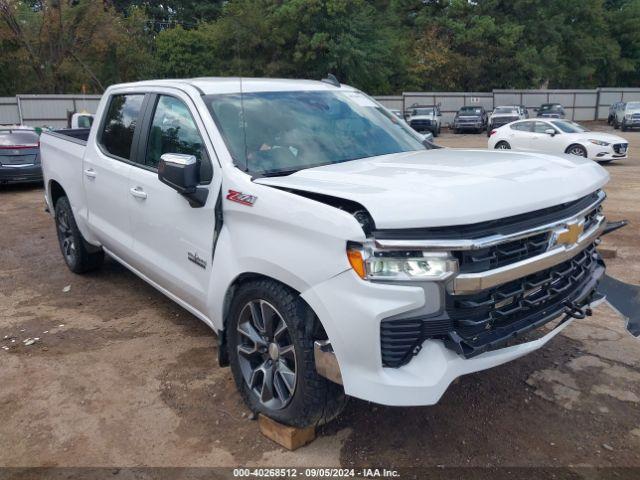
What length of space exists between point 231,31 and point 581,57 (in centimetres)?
3027

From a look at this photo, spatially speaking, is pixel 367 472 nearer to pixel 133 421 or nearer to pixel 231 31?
pixel 133 421

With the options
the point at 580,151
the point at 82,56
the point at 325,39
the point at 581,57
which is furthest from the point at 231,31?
the point at 581,57

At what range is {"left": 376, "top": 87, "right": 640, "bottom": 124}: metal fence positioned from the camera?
41.1 metres

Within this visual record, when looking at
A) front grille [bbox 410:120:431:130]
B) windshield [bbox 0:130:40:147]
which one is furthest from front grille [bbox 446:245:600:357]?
front grille [bbox 410:120:431:130]

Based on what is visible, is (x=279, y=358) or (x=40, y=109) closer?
(x=279, y=358)

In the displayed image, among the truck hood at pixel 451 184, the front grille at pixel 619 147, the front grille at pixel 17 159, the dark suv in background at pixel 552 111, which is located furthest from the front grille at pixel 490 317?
the dark suv in background at pixel 552 111

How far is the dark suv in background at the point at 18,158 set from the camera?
41.6ft

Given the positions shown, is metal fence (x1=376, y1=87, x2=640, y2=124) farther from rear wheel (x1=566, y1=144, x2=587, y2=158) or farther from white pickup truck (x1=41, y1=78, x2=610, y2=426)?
white pickup truck (x1=41, y1=78, x2=610, y2=426)

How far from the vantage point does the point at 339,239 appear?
2699mm

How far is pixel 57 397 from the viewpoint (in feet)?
12.6

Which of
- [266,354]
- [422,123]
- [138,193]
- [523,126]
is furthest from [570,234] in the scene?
[422,123]

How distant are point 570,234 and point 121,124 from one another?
11.6 feet

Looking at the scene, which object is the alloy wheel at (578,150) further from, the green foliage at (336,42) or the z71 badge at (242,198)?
the green foliage at (336,42)

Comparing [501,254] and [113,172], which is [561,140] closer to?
[113,172]
